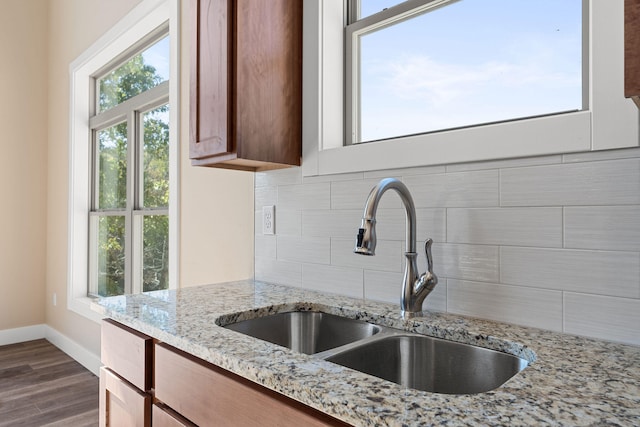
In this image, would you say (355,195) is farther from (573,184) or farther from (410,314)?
(573,184)

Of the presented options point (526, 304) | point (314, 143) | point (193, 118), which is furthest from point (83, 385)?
point (526, 304)

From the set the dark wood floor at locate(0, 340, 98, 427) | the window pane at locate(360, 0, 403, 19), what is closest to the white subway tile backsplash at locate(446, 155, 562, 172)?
the window pane at locate(360, 0, 403, 19)

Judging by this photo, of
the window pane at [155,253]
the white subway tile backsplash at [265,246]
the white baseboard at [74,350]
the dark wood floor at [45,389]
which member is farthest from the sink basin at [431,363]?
the white baseboard at [74,350]

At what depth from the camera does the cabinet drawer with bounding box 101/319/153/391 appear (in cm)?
109

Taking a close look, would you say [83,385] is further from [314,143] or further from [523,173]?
[523,173]

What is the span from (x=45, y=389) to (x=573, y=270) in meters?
3.09

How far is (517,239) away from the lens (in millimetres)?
1042

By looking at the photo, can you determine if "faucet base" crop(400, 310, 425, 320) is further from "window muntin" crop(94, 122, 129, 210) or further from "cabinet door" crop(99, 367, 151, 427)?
"window muntin" crop(94, 122, 129, 210)

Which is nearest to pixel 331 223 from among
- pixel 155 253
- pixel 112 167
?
pixel 155 253

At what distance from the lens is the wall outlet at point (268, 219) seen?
168 centimetres

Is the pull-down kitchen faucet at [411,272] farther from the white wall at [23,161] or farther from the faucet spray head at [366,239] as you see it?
the white wall at [23,161]

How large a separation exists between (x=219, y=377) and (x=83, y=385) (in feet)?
8.10

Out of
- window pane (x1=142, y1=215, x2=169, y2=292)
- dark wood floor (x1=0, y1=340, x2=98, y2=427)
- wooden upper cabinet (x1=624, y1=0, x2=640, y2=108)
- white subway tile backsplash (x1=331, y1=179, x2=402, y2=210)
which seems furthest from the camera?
window pane (x1=142, y1=215, x2=169, y2=292)

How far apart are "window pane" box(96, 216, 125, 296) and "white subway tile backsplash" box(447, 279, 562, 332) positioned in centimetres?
271
